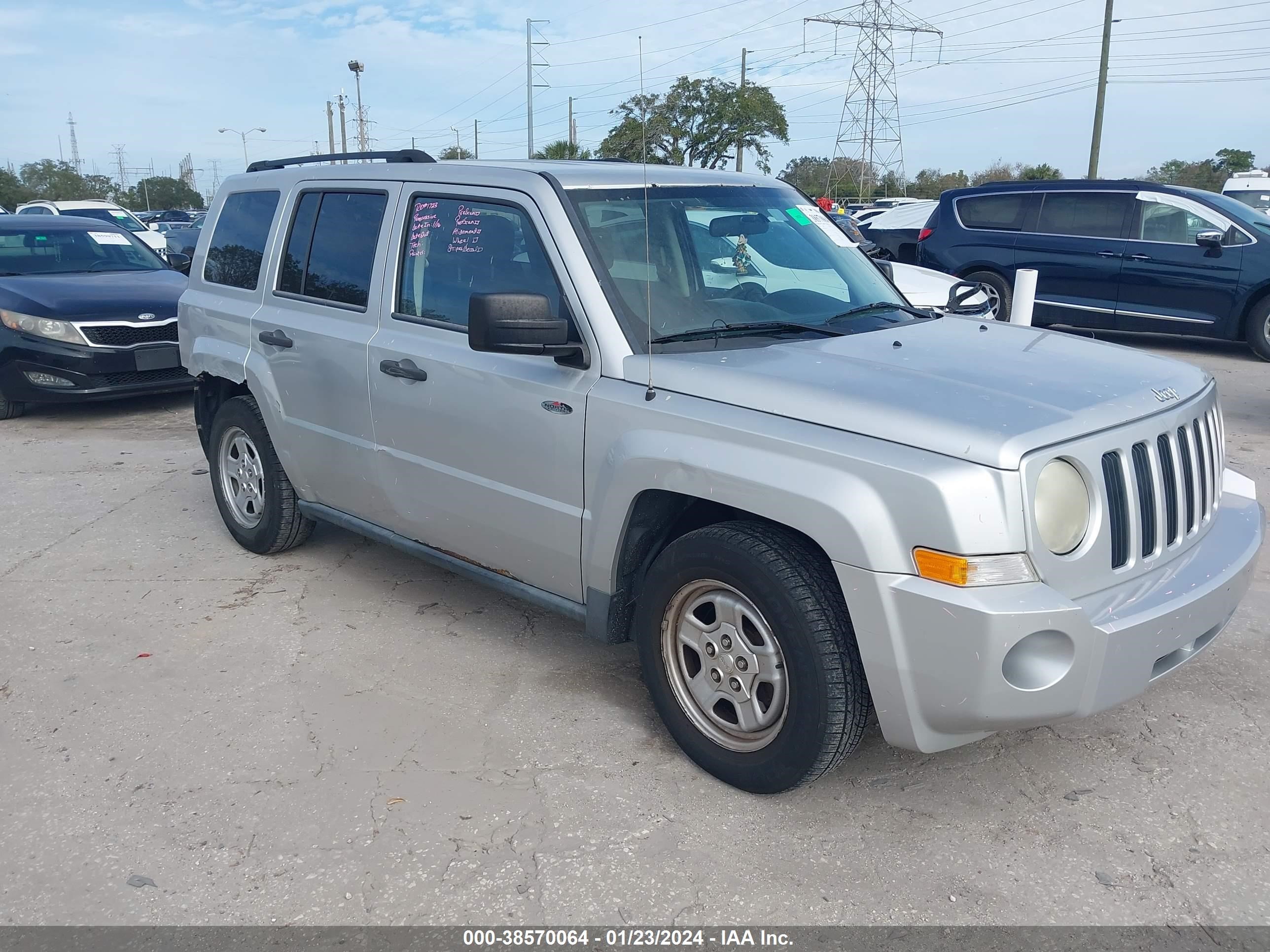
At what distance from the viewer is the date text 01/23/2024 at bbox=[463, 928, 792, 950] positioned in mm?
2668

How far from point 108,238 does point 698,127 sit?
698 centimetres

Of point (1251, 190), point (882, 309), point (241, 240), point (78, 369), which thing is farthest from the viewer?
point (1251, 190)

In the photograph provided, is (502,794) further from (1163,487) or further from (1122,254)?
(1122,254)

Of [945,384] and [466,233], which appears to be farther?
[466,233]

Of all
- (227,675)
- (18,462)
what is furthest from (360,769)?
(18,462)

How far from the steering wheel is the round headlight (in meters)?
1.36

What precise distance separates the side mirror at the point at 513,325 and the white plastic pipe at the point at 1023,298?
14.4 feet

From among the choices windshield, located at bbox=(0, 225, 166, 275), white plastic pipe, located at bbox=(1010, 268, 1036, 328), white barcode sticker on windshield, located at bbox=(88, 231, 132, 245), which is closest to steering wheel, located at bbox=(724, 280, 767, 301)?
white plastic pipe, located at bbox=(1010, 268, 1036, 328)

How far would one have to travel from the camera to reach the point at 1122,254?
452 inches

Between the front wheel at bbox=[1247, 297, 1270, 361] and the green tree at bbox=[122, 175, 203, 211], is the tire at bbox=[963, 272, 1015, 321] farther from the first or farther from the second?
the green tree at bbox=[122, 175, 203, 211]

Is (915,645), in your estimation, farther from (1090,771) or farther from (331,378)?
(331,378)

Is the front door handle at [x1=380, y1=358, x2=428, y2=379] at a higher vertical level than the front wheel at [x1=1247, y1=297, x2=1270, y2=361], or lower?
higher

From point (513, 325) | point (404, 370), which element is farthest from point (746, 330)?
point (404, 370)

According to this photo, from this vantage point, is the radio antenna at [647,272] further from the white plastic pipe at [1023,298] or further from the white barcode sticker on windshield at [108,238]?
the white barcode sticker on windshield at [108,238]
